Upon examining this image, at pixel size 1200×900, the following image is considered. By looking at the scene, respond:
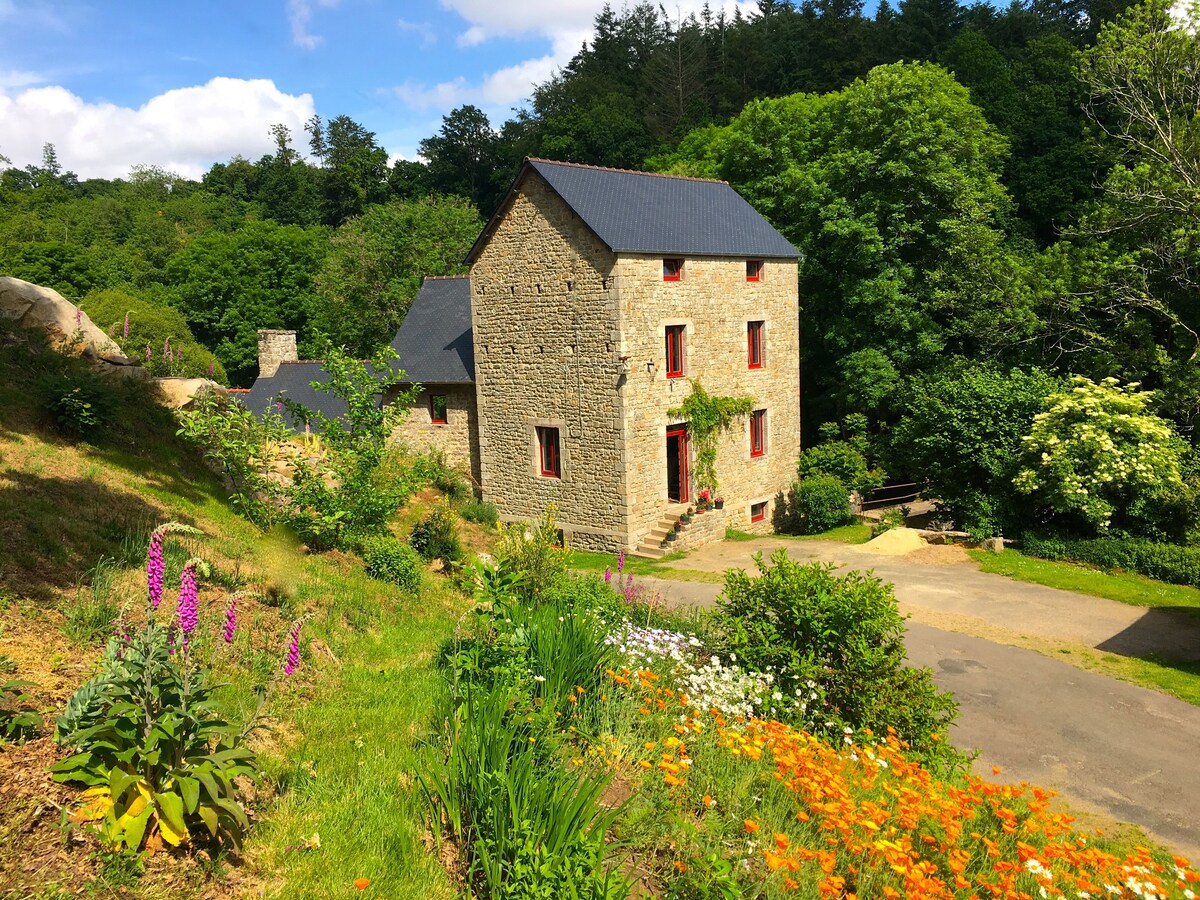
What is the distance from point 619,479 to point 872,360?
433 inches

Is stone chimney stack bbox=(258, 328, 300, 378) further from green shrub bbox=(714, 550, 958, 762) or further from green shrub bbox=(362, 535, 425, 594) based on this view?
green shrub bbox=(714, 550, 958, 762)

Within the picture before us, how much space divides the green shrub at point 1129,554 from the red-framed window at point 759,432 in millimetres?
7644

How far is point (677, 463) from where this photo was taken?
22172 mm

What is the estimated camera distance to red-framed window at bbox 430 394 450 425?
962 inches

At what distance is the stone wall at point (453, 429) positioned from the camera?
A: 24062 mm

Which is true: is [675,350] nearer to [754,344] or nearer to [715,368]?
[715,368]

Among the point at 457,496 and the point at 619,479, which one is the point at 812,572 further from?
the point at 457,496

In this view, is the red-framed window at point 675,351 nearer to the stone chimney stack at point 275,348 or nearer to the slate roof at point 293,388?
the slate roof at point 293,388

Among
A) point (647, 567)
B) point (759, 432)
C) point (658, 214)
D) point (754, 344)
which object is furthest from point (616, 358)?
point (759, 432)

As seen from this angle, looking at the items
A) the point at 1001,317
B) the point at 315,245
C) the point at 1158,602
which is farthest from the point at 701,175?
the point at 315,245

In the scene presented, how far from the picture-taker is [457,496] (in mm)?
22672

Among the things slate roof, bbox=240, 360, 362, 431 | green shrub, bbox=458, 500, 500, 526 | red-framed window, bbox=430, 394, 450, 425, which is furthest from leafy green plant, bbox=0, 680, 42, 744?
slate roof, bbox=240, 360, 362, 431

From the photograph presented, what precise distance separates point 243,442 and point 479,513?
11.5m

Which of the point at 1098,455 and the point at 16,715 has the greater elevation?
the point at 16,715
